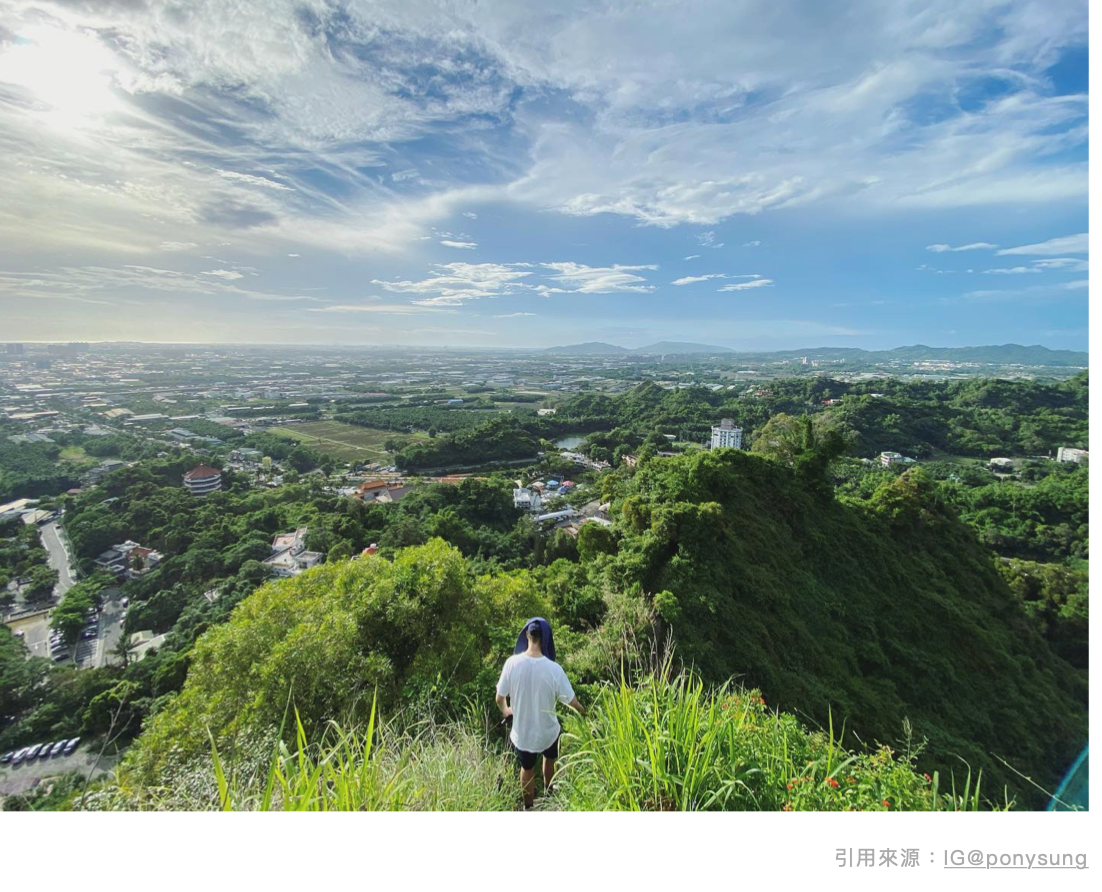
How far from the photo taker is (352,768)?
A: 44.4 inches

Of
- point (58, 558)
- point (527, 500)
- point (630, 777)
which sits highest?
point (630, 777)

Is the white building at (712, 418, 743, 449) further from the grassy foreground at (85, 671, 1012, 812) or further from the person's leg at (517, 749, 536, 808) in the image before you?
the person's leg at (517, 749, 536, 808)

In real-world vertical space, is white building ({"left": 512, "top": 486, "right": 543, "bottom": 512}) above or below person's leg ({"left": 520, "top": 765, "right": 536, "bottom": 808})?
below

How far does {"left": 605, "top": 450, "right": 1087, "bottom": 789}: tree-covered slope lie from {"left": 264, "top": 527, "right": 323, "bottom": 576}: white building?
3.69 meters

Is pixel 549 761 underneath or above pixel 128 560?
above

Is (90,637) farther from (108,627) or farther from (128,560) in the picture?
(128,560)

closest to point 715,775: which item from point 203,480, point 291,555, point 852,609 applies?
point 852,609

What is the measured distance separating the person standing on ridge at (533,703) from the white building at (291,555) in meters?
4.45

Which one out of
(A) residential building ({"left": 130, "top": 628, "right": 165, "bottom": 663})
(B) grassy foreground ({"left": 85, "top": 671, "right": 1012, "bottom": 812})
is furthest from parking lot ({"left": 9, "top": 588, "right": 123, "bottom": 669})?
(B) grassy foreground ({"left": 85, "top": 671, "right": 1012, "bottom": 812})

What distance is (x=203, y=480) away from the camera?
6012 millimetres

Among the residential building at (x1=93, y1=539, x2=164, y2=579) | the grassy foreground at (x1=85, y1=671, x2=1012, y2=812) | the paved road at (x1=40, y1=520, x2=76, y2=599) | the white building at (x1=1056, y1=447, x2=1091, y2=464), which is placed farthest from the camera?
the white building at (x1=1056, y1=447, x2=1091, y2=464)

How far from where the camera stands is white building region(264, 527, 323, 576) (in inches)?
201

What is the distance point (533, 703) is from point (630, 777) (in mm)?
340
